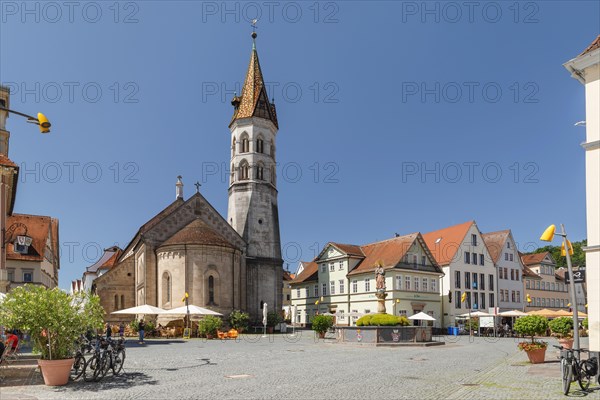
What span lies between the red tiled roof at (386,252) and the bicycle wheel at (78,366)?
149 feet

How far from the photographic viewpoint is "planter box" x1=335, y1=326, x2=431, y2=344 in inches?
1315

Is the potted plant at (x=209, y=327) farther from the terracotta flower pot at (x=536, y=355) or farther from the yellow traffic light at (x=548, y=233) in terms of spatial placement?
the yellow traffic light at (x=548, y=233)

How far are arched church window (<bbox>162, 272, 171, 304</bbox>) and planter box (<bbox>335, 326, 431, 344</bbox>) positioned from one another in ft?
74.2

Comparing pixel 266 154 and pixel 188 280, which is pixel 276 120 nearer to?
pixel 266 154

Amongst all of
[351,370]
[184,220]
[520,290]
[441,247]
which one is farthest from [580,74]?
[520,290]

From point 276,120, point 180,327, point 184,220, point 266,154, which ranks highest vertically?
point 276,120

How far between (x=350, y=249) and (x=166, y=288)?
2473 cm

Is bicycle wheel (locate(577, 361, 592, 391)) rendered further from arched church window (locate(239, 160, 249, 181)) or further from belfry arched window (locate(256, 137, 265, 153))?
belfry arched window (locate(256, 137, 265, 153))

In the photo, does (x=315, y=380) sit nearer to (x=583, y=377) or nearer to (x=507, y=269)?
(x=583, y=377)

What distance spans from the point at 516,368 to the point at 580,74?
10.3 m

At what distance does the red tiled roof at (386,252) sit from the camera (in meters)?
61.5

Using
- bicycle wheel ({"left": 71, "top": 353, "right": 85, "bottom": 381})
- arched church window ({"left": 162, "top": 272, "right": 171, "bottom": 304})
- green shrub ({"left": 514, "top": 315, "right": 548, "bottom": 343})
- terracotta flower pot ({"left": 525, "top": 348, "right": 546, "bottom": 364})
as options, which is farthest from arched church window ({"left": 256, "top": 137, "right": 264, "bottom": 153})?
bicycle wheel ({"left": 71, "top": 353, "right": 85, "bottom": 381})

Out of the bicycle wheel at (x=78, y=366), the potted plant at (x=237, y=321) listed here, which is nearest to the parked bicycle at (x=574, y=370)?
the bicycle wheel at (x=78, y=366)

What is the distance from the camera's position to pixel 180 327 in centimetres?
4847
